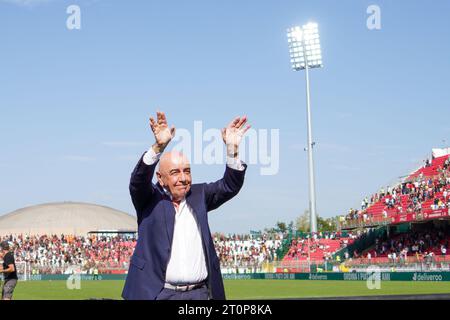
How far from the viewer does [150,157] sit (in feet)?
16.8

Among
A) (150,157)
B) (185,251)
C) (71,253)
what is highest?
(150,157)

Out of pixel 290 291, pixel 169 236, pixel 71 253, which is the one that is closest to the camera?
pixel 169 236

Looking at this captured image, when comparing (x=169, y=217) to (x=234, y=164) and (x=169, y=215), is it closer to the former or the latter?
(x=169, y=215)

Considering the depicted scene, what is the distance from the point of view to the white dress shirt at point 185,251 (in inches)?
199

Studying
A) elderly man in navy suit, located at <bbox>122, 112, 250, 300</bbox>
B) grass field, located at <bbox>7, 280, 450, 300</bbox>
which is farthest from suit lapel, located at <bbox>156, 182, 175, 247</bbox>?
grass field, located at <bbox>7, 280, 450, 300</bbox>

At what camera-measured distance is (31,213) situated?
11325 cm

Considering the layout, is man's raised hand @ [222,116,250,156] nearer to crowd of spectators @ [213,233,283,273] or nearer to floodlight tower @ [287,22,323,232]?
crowd of spectators @ [213,233,283,273]

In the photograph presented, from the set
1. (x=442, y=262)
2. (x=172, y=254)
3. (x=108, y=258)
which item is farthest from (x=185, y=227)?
(x=108, y=258)

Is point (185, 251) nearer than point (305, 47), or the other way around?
point (185, 251)

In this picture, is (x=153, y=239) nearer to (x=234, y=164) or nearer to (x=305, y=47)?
(x=234, y=164)

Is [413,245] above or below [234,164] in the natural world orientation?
below

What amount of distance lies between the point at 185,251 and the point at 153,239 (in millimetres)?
251

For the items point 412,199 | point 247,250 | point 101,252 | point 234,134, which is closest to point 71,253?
point 101,252

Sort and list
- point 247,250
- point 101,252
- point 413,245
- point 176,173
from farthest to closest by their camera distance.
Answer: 1. point 101,252
2. point 247,250
3. point 413,245
4. point 176,173
